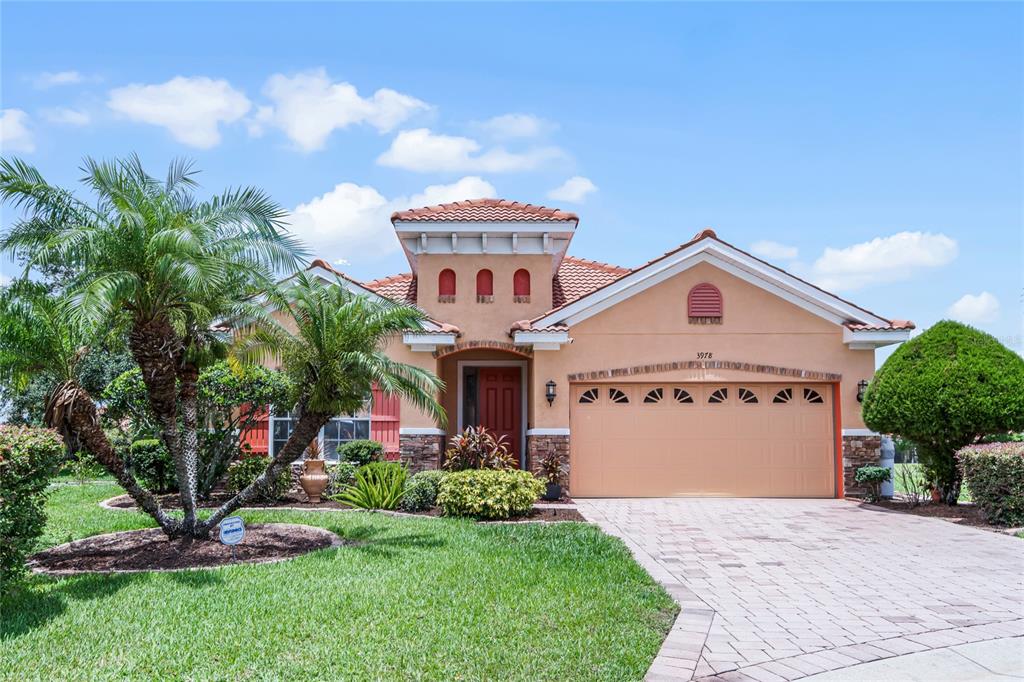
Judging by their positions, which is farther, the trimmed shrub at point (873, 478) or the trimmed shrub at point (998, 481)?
the trimmed shrub at point (873, 478)

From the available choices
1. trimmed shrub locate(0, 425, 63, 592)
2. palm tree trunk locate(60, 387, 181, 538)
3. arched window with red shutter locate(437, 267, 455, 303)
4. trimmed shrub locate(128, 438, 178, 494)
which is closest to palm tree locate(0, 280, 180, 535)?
palm tree trunk locate(60, 387, 181, 538)

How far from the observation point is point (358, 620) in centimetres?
633

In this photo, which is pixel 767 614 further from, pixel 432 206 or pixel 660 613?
pixel 432 206

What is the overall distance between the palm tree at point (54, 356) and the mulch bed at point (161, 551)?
0.72 meters

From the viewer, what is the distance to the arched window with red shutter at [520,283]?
17.8 m

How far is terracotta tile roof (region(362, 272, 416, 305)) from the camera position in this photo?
18578 mm

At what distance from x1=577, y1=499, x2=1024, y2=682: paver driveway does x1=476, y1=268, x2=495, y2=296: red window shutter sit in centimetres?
625

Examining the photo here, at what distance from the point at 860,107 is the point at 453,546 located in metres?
9.70

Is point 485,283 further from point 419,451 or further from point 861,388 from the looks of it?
point 861,388

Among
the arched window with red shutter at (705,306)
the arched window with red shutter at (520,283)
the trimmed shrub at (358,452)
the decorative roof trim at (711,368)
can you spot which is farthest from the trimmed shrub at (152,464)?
the arched window with red shutter at (705,306)

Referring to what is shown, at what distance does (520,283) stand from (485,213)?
180cm

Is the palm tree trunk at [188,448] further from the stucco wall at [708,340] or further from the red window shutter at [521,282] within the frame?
the red window shutter at [521,282]

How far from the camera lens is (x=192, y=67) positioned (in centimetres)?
1044

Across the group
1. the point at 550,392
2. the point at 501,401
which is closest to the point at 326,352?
the point at 550,392
